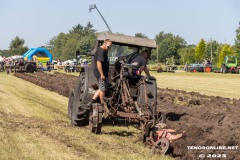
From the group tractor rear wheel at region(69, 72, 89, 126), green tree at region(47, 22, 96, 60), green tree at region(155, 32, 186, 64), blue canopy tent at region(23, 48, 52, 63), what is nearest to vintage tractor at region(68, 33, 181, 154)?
tractor rear wheel at region(69, 72, 89, 126)

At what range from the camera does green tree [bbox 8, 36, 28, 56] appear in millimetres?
94875

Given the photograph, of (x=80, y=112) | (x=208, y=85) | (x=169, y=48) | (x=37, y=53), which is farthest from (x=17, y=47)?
(x=80, y=112)

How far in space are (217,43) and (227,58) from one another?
114ft

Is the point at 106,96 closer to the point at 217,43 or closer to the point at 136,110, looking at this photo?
the point at 136,110

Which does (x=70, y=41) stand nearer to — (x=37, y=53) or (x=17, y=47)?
(x=17, y=47)

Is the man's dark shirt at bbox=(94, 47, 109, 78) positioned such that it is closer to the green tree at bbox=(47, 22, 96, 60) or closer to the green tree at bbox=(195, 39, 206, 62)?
the green tree at bbox=(195, 39, 206, 62)

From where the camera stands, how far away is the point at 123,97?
892 centimetres

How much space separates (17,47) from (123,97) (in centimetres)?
9104

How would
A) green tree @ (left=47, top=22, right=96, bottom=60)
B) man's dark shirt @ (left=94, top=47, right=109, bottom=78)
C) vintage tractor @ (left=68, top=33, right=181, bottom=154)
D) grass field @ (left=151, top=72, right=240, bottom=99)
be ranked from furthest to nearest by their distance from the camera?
green tree @ (left=47, top=22, right=96, bottom=60) < grass field @ (left=151, top=72, right=240, bottom=99) < man's dark shirt @ (left=94, top=47, right=109, bottom=78) < vintage tractor @ (left=68, top=33, right=181, bottom=154)

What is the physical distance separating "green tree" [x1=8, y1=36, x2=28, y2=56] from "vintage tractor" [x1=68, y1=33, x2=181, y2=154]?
87086 mm

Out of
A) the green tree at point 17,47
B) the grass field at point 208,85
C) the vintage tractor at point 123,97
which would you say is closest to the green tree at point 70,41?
the green tree at point 17,47

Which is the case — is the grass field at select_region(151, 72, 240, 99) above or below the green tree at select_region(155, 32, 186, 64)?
below

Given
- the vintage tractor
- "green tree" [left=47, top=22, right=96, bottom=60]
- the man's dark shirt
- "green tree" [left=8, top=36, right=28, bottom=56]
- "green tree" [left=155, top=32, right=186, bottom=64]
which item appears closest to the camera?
the vintage tractor

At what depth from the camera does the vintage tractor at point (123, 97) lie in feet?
27.1
